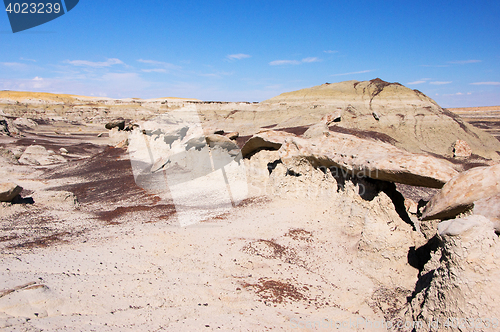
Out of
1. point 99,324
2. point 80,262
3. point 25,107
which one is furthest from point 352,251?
point 25,107

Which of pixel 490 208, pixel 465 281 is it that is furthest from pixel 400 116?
pixel 465 281

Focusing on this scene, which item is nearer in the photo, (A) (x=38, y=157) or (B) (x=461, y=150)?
(B) (x=461, y=150)

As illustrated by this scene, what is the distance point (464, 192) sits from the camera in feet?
12.6

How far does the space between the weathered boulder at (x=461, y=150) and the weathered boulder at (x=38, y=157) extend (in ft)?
83.6

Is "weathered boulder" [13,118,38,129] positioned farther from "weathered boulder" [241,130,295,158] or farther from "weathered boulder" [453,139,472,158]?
"weathered boulder" [453,139,472,158]

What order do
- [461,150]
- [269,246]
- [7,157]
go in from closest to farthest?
1. [269,246]
2. [461,150]
3. [7,157]

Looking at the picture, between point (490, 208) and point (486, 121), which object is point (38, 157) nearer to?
point (490, 208)

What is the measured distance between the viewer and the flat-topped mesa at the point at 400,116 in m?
18.2

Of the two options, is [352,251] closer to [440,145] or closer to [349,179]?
[349,179]

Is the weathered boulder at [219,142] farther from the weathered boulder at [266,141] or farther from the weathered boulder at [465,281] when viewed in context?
the weathered boulder at [465,281]

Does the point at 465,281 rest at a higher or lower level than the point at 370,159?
lower

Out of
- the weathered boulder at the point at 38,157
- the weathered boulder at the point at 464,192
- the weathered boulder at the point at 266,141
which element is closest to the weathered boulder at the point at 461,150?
the weathered boulder at the point at 266,141

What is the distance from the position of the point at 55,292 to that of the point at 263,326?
2.56 m

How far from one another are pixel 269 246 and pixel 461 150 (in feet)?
53.9
